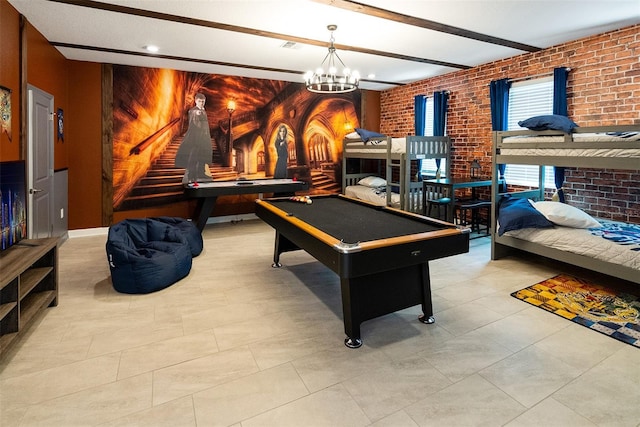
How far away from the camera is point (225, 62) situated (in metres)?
5.60

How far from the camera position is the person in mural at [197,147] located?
6.31 meters

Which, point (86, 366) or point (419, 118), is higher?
point (419, 118)

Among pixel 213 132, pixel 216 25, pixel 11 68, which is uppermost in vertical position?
pixel 216 25

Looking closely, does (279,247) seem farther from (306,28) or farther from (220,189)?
(306,28)

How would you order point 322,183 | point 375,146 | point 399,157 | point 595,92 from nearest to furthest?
point 595,92 < point 399,157 < point 375,146 < point 322,183

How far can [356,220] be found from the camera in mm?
3338

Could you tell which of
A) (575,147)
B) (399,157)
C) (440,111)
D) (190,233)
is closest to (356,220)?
(575,147)

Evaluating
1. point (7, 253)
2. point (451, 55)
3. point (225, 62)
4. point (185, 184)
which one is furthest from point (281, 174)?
point (7, 253)

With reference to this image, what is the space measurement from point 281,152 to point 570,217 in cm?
495

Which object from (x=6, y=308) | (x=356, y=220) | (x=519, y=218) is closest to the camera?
(x=6, y=308)

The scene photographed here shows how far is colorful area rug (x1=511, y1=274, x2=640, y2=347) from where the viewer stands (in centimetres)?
274

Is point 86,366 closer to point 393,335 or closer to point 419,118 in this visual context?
point 393,335

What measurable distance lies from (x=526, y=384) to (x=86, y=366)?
8.73 ft

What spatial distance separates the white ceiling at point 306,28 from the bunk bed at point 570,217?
126cm
